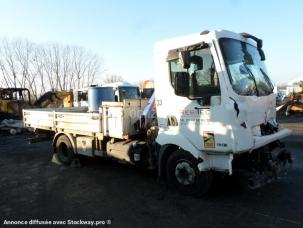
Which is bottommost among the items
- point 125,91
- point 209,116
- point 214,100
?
point 209,116

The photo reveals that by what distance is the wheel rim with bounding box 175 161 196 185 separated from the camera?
5.63 metres

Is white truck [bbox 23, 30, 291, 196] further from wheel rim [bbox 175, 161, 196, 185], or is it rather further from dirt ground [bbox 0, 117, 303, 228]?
dirt ground [bbox 0, 117, 303, 228]

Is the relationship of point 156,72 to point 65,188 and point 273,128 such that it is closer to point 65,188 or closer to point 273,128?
point 273,128

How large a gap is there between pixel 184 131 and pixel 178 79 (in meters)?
0.92

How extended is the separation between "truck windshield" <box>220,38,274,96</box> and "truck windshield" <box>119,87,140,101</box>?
9899 mm

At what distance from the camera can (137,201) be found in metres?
5.66

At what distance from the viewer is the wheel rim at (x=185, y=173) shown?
563cm

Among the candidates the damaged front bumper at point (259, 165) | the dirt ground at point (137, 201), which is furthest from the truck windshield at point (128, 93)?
the damaged front bumper at point (259, 165)

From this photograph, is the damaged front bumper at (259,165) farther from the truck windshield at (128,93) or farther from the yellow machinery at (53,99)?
the yellow machinery at (53,99)

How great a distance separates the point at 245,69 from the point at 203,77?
0.75 metres

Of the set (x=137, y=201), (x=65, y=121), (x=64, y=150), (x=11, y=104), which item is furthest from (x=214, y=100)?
(x=11, y=104)

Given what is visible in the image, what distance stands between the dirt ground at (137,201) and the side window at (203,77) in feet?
5.27

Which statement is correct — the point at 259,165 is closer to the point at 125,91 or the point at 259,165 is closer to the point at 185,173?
the point at 185,173

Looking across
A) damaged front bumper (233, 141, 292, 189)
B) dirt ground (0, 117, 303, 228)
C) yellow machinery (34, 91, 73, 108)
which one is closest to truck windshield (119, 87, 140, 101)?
yellow machinery (34, 91, 73, 108)
